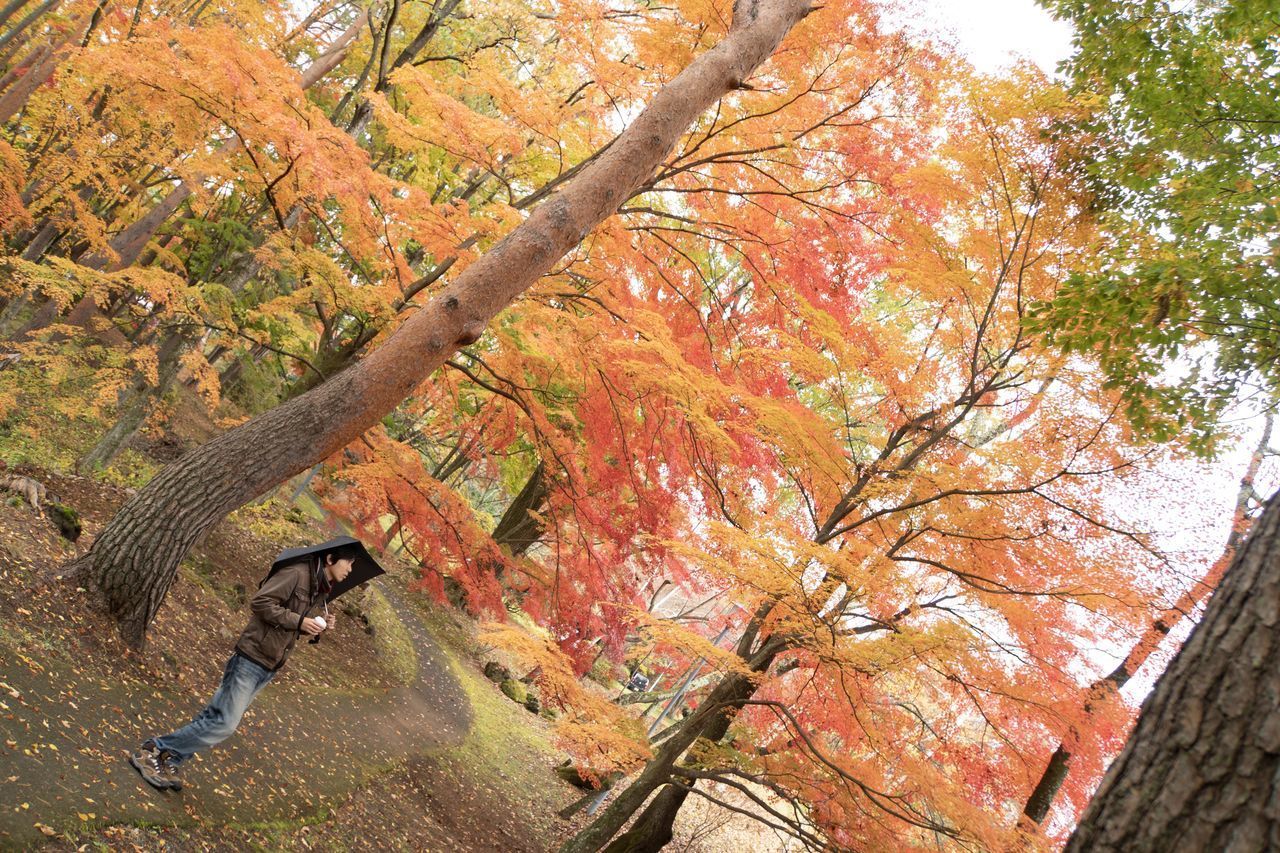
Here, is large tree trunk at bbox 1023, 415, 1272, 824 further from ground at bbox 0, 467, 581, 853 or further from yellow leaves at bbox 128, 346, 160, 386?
yellow leaves at bbox 128, 346, 160, 386

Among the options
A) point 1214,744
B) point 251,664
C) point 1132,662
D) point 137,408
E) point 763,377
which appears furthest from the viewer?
point 137,408

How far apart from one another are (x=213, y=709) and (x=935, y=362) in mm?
6349

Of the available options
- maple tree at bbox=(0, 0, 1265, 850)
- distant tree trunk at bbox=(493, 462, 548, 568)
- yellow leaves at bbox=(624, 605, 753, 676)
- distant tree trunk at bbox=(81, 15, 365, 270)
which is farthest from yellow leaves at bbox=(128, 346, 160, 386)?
yellow leaves at bbox=(624, 605, 753, 676)

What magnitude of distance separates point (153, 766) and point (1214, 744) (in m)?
4.72

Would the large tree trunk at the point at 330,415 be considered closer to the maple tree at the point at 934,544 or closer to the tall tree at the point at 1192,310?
the maple tree at the point at 934,544

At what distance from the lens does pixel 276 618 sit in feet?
13.0

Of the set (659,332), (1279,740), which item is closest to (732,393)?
(659,332)

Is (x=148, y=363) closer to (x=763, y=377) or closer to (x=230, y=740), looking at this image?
(x=230, y=740)

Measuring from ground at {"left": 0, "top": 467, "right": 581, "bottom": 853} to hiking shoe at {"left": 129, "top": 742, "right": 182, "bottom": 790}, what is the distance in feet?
0.18

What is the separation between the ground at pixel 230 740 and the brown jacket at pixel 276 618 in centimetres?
88

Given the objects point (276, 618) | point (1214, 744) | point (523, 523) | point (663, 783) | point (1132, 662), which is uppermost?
point (1132, 662)

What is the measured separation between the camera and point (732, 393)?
17.6 ft

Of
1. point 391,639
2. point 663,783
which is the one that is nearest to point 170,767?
point 663,783

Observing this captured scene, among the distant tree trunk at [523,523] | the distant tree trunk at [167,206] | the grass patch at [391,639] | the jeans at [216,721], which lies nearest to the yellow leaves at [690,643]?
the jeans at [216,721]
